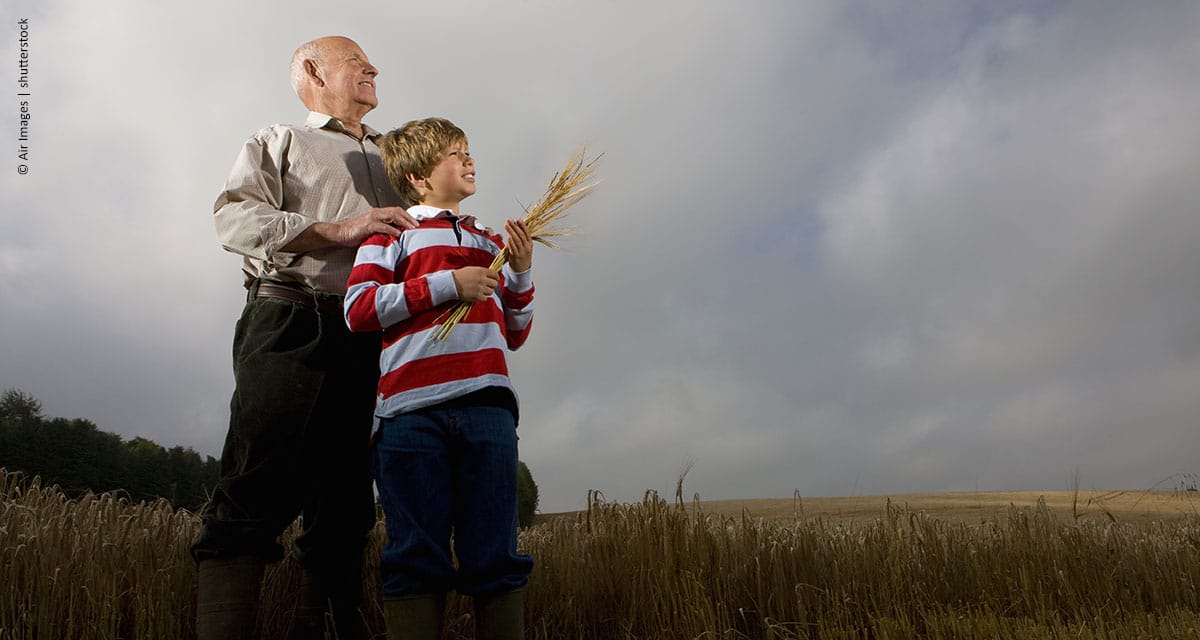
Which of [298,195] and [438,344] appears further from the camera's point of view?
[298,195]

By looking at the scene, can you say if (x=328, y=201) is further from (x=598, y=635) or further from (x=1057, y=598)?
(x=1057, y=598)

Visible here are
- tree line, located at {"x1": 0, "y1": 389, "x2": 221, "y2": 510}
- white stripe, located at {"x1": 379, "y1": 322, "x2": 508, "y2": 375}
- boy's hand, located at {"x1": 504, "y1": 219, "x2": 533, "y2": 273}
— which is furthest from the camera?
tree line, located at {"x1": 0, "y1": 389, "x2": 221, "y2": 510}

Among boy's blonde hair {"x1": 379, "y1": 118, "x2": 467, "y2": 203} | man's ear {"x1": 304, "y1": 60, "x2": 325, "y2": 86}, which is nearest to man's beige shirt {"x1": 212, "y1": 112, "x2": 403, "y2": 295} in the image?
man's ear {"x1": 304, "y1": 60, "x2": 325, "y2": 86}

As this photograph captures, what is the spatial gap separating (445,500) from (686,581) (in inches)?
58.8

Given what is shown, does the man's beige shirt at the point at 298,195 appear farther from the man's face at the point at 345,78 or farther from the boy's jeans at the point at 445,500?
the boy's jeans at the point at 445,500

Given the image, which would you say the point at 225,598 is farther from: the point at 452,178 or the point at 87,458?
the point at 87,458

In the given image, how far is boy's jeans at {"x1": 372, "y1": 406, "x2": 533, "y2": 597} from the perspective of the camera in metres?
2.39

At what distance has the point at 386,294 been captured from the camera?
96.0 inches

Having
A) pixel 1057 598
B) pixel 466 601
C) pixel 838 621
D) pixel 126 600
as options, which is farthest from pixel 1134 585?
pixel 126 600

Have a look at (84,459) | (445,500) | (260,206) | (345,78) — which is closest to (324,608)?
(445,500)

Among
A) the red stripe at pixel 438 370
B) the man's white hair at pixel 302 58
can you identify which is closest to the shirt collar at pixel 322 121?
the man's white hair at pixel 302 58

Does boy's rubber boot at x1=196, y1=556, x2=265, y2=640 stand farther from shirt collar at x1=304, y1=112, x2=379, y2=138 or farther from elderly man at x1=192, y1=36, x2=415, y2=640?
shirt collar at x1=304, y1=112, x2=379, y2=138

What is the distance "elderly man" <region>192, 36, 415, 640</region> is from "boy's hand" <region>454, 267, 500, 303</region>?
1.25 feet

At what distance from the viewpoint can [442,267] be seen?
2.59 meters
